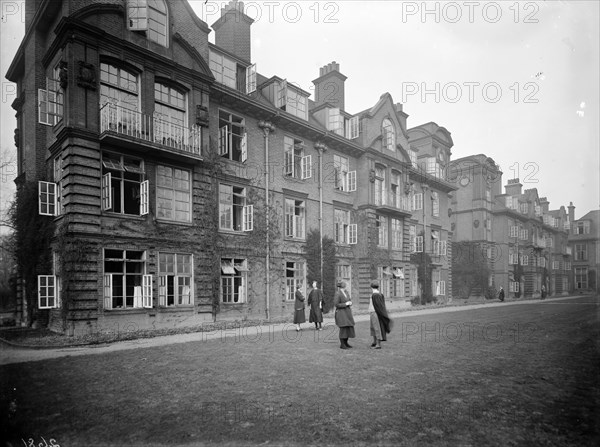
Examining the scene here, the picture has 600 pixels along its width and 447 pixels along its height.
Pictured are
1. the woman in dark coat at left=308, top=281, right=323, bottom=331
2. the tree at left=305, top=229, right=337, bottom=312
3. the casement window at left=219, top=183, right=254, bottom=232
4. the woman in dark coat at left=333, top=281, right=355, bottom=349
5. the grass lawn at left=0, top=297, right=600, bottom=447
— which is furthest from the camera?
the tree at left=305, top=229, right=337, bottom=312

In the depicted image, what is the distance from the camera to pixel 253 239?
20125 millimetres

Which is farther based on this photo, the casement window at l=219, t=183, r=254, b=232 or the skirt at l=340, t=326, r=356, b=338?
the casement window at l=219, t=183, r=254, b=232

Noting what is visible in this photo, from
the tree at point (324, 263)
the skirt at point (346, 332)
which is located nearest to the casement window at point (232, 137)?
the tree at point (324, 263)

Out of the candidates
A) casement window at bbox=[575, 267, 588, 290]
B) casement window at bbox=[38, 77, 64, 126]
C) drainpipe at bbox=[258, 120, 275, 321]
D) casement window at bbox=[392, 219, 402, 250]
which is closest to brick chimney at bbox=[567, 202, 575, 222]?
casement window at bbox=[575, 267, 588, 290]

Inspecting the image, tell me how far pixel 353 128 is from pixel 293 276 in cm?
1208

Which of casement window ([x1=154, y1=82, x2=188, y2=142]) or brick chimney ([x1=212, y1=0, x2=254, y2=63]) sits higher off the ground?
brick chimney ([x1=212, y1=0, x2=254, y2=63])

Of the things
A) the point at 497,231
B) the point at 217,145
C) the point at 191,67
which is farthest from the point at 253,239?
the point at 497,231

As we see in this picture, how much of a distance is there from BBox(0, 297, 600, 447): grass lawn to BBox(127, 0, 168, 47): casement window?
12606 mm

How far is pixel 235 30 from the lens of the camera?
22234 millimetres

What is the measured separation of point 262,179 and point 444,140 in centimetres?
2660

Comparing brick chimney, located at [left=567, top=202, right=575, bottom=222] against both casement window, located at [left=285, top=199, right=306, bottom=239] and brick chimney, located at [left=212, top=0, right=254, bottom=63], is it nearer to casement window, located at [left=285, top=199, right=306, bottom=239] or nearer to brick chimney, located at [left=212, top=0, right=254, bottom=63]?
casement window, located at [left=285, top=199, right=306, bottom=239]

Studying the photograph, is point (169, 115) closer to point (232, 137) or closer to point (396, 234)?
point (232, 137)

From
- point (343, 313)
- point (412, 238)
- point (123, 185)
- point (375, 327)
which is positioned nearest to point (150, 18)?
point (123, 185)

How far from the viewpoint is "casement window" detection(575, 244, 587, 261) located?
66.7 meters
